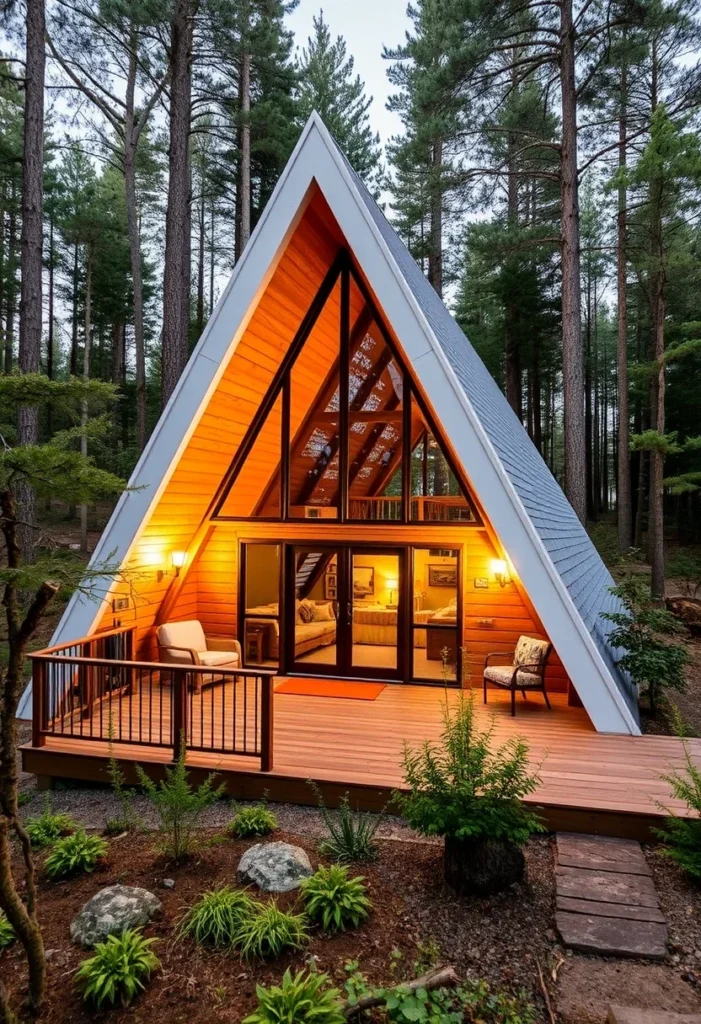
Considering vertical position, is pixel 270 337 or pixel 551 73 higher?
pixel 551 73

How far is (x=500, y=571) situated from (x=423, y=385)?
2.85 metres

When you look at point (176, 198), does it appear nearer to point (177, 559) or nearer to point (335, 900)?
point (177, 559)

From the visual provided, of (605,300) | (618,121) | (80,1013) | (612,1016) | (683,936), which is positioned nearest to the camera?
(612,1016)

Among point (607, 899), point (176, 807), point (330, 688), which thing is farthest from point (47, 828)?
point (607, 899)

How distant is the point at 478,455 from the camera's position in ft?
18.7

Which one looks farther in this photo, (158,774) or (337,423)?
(337,423)

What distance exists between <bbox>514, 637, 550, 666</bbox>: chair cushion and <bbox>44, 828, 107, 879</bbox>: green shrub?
4.55 m

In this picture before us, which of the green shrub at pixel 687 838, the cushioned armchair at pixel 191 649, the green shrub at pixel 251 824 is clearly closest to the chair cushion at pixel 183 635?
the cushioned armchair at pixel 191 649

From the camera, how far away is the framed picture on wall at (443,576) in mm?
7801

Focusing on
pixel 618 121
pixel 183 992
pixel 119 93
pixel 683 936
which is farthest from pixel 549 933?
pixel 119 93

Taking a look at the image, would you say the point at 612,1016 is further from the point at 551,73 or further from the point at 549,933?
the point at 551,73

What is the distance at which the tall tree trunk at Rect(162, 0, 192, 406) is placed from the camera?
37.1 feet

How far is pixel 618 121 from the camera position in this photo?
1351 centimetres

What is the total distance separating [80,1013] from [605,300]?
33.7m
